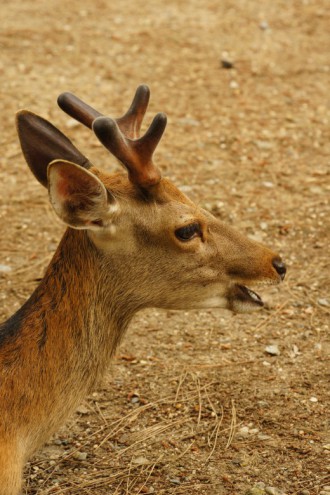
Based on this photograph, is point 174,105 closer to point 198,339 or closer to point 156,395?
point 198,339

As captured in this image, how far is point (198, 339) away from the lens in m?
5.86

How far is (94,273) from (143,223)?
34 centimetres

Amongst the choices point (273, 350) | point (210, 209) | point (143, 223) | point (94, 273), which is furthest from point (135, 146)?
point (210, 209)

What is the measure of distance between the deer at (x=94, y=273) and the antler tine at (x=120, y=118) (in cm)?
26

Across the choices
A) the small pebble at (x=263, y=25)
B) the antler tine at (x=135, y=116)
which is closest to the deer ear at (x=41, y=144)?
the antler tine at (x=135, y=116)

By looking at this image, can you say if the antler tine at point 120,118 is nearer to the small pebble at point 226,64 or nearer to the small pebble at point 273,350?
the small pebble at point 273,350

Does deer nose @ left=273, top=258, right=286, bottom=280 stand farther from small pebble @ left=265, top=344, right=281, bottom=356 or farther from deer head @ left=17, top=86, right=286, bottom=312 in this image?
small pebble @ left=265, top=344, right=281, bottom=356

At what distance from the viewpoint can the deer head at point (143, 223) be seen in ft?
12.8

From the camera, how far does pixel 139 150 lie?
404 centimetres

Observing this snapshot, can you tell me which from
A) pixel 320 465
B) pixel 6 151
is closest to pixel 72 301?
pixel 320 465

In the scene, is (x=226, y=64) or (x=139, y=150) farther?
(x=226, y=64)

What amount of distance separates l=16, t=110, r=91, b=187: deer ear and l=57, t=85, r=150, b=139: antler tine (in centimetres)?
25

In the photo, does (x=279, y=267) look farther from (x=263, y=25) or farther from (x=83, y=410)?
(x=263, y=25)

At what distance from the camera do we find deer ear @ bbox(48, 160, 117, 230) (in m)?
3.77
